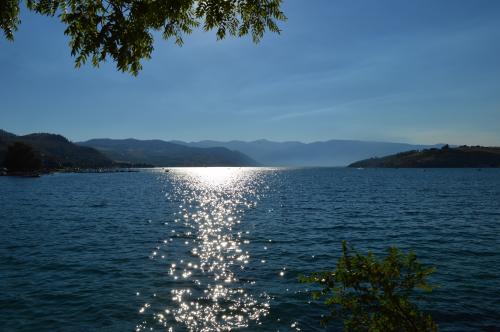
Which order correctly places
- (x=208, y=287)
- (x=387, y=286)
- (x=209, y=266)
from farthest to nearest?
1. (x=209, y=266)
2. (x=208, y=287)
3. (x=387, y=286)

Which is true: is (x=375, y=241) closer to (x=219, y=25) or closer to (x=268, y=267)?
(x=268, y=267)

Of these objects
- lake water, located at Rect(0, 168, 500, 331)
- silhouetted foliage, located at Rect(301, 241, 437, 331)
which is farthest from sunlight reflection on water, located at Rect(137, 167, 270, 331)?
silhouetted foliage, located at Rect(301, 241, 437, 331)

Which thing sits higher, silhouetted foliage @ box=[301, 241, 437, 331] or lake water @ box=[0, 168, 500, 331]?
silhouetted foliage @ box=[301, 241, 437, 331]

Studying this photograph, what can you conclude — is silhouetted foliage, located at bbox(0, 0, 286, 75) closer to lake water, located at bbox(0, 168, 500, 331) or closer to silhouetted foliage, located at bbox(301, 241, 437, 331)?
silhouetted foliage, located at bbox(301, 241, 437, 331)

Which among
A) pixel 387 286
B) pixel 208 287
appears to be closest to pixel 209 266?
pixel 208 287

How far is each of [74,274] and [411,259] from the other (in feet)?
85.0

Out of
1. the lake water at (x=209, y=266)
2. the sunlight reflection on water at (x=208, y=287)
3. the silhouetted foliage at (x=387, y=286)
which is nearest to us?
the silhouetted foliage at (x=387, y=286)

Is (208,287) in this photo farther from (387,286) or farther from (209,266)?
(387,286)

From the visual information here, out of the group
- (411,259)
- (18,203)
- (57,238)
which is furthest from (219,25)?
(18,203)

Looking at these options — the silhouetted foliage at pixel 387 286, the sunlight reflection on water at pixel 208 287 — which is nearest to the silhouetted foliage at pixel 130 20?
the silhouetted foliage at pixel 387 286

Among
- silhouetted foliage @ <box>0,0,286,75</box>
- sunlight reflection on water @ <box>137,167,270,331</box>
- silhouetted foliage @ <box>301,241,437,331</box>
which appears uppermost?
silhouetted foliage @ <box>0,0,286,75</box>

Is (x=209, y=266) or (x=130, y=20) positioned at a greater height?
(x=130, y=20)

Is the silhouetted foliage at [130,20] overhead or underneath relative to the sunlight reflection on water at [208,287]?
overhead

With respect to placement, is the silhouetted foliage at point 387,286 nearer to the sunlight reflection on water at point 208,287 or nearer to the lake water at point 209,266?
the lake water at point 209,266
